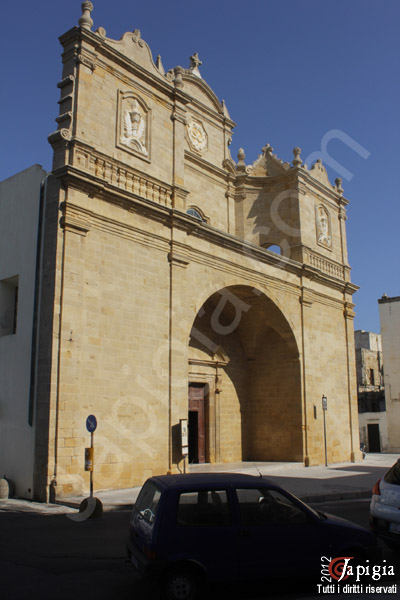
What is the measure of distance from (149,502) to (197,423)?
14.2 m

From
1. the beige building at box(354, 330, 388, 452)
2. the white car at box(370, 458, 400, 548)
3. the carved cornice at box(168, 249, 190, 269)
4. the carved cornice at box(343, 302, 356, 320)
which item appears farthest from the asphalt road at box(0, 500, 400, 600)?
the beige building at box(354, 330, 388, 452)

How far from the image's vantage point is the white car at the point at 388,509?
6.68m

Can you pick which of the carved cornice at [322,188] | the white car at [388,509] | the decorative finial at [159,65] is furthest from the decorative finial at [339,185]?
the white car at [388,509]

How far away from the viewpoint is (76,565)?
6.54 metres

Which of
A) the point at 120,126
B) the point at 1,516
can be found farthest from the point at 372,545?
the point at 120,126

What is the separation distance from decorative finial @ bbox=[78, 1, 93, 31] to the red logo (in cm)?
1390

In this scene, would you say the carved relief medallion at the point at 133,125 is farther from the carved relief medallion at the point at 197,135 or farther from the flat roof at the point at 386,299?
the flat roof at the point at 386,299

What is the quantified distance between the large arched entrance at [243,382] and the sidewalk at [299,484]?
119 centimetres

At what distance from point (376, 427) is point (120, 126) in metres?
28.1

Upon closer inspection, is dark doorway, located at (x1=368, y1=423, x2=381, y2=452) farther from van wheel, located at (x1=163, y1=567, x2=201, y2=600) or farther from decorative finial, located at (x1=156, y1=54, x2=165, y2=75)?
van wheel, located at (x1=163, y1=567, x2=201, y2=600)

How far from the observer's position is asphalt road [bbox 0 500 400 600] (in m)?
5.33

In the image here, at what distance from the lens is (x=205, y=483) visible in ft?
18.0

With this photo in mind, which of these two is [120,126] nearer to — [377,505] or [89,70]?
[89,70]

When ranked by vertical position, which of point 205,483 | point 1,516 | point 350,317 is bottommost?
point 1,516
